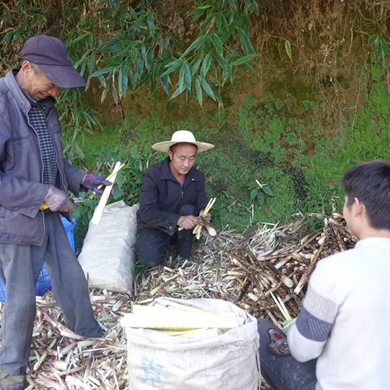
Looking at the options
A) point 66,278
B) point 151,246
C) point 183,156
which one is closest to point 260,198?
point 183,156

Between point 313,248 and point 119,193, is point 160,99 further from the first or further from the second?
point 313,248

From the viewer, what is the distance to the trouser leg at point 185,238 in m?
4.14

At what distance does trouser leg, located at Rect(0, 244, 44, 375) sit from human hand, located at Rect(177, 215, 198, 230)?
Answer: 1.40m

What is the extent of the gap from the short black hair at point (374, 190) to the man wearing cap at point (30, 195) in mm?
1573

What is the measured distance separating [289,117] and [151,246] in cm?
199

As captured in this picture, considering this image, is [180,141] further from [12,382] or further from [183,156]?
[12,382]

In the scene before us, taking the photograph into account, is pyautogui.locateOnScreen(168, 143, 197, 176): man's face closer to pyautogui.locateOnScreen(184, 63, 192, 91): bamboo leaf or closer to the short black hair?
pyautogui.locateOnScreen(184, 63, 192, 91): bamboo leaf

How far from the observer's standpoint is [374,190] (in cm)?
171

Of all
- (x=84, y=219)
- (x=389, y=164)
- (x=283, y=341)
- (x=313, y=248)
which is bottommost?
(x=84, y=219)

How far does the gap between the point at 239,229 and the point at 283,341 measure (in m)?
2.35

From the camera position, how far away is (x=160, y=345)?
6.03 feet

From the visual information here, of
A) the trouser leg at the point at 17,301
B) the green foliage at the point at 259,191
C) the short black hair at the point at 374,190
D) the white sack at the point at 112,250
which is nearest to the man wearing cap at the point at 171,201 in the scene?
the white sack at the point at 112,250

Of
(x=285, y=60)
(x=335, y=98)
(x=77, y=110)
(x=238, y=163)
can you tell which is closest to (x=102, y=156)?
(x=77, y=110)

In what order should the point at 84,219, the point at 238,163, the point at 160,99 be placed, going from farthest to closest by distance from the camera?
the point at 160,99, the point at 238,163, the point at 84,219
